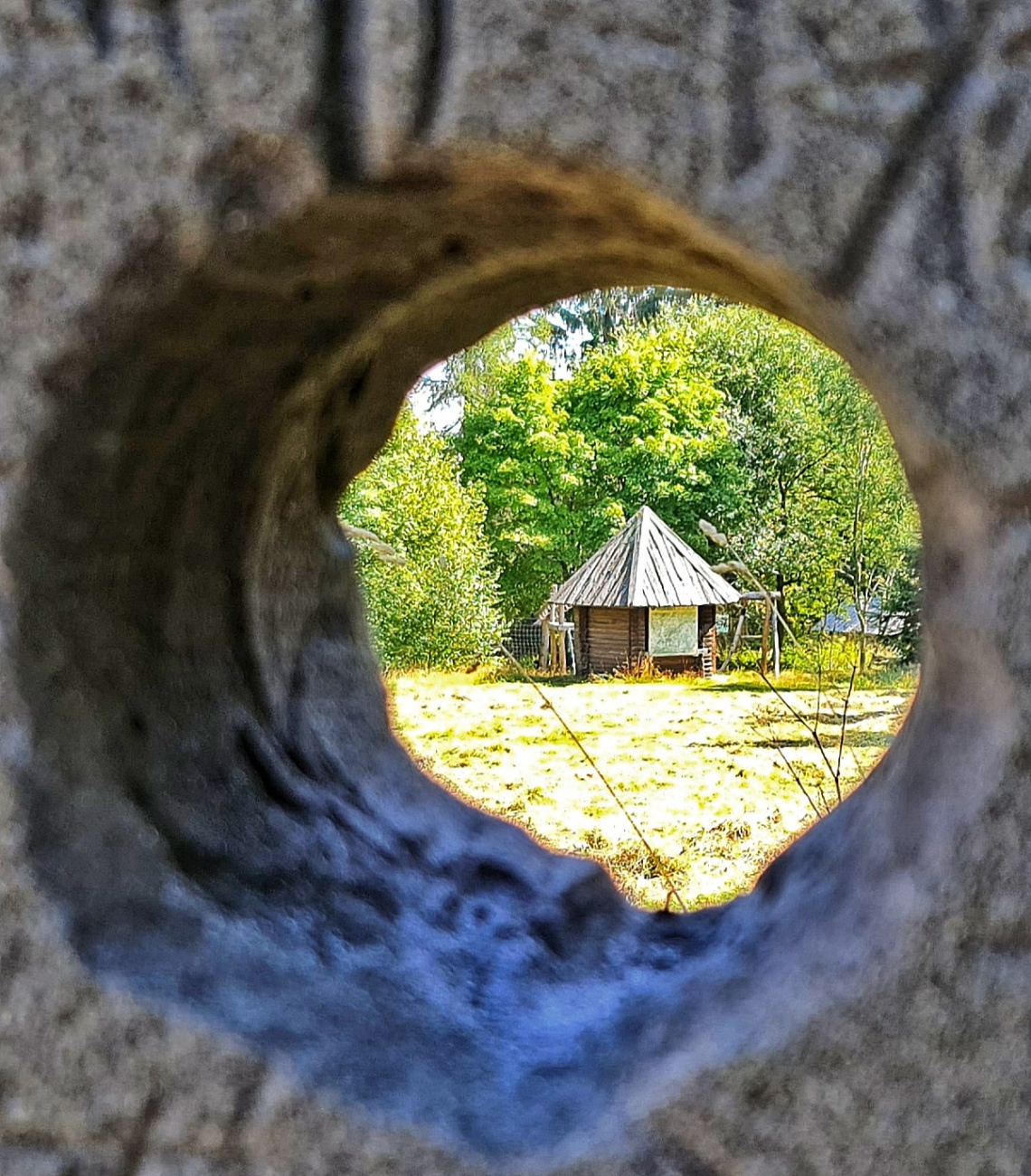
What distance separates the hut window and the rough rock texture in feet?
25.3

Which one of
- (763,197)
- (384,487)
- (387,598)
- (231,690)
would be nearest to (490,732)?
(387,598)

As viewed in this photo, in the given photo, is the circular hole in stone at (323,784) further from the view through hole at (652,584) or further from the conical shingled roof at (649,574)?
the conical shingled roof at (649,574)

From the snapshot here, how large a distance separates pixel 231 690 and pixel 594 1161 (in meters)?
0.54

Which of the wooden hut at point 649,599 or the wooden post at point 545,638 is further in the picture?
the wooden post at point 545,638

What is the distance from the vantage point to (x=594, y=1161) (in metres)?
0.68

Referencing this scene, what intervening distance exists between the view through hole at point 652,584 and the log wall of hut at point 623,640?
0.02 metres

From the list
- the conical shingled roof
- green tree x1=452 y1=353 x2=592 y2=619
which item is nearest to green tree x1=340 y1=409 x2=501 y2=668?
the conical shingled roof

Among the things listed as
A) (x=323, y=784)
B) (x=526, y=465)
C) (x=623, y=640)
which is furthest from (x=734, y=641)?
(x=323, y=784)

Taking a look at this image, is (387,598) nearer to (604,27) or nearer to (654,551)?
(654,551)

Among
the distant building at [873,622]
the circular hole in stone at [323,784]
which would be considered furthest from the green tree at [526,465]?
the circular hole in stone at [323,784]

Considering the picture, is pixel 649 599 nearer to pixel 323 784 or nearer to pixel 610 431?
pixel 610 431

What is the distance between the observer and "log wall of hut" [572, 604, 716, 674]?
8531mm

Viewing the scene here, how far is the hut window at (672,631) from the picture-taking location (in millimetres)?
8484

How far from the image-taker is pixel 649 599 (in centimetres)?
821
